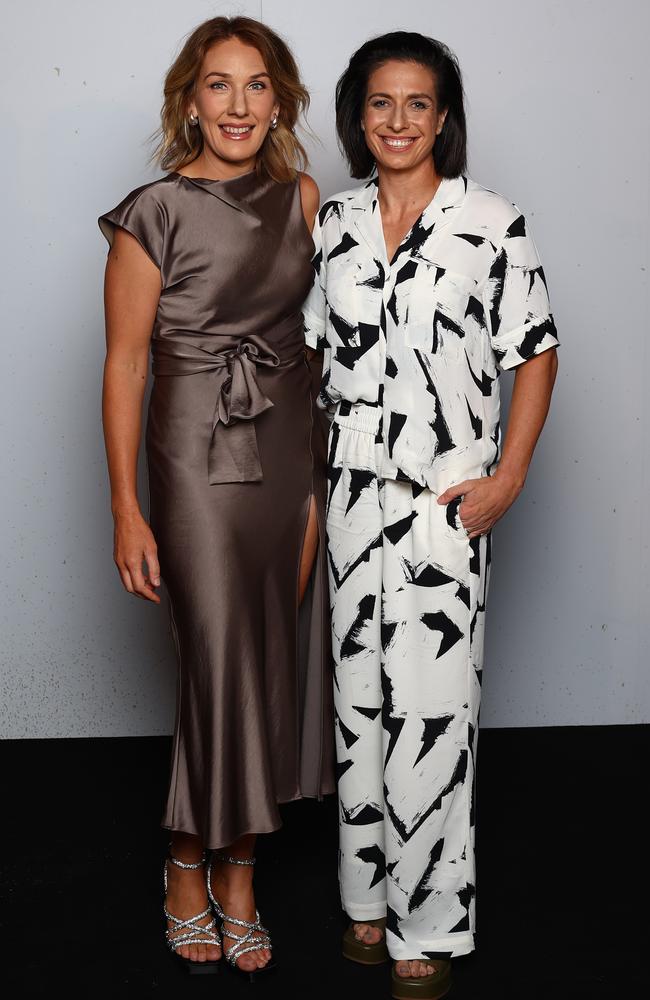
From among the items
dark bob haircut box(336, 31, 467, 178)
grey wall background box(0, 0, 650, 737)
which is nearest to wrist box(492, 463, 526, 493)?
dark bob haircut box(336, 31, 467, 178)

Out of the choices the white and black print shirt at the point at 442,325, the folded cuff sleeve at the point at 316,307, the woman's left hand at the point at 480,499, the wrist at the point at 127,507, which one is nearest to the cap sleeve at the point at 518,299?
the white and black print shirt at the point at 442,325

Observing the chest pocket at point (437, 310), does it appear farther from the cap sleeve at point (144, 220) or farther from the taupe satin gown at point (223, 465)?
the cap sleeve at point (144, 220)

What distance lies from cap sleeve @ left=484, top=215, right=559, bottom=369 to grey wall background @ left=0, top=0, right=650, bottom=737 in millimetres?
1386

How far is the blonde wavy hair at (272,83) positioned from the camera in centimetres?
238

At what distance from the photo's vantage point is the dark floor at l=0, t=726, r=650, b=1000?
2438mm

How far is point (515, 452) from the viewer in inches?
92.6

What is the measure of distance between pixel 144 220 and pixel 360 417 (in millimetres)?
580

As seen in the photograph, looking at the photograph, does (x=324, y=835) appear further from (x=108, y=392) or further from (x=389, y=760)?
(x=108, y=392)

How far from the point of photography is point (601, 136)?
367 cm

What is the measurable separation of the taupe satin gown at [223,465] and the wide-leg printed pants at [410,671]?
0.48 feet

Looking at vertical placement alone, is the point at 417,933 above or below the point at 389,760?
below

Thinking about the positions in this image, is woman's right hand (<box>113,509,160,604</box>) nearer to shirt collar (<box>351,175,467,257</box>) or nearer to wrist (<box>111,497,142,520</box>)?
wrist (<box>111,497,142,520</box>)

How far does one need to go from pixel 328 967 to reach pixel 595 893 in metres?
0.69

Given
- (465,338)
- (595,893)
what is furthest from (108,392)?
(595,893)
